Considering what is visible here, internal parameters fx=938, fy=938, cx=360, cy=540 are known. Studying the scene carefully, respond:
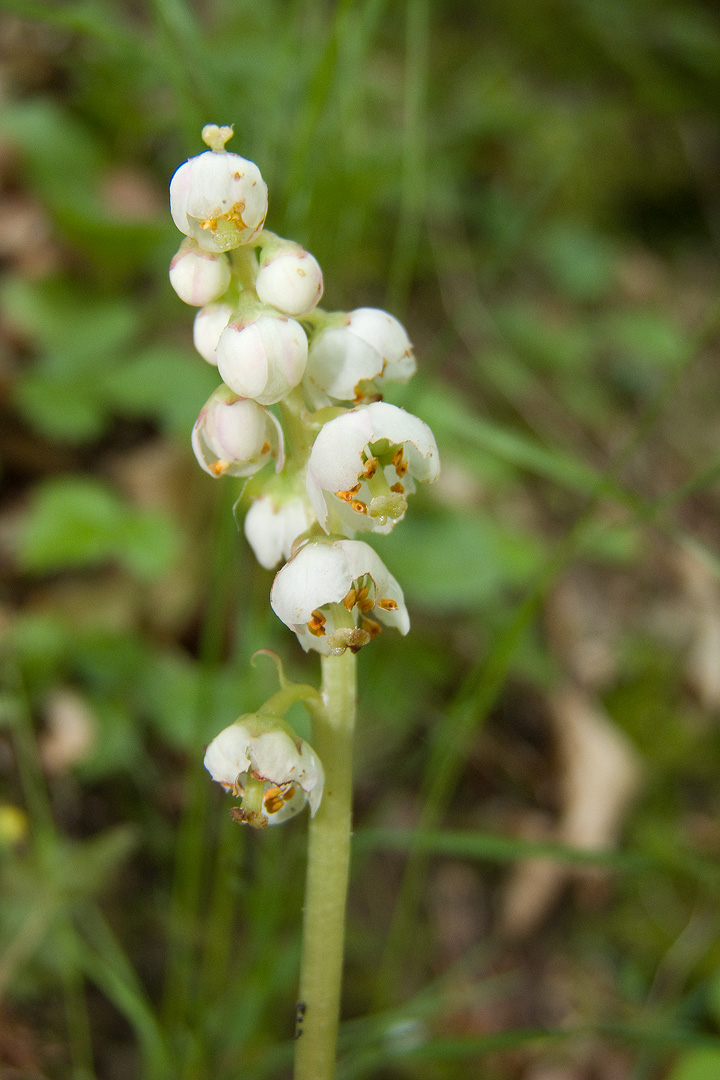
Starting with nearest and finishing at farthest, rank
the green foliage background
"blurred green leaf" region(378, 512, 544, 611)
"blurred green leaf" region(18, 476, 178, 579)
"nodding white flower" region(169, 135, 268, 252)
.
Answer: "nodding white flower" region(169, 135, 268, 252), the green foliage background, "blurred green leaf" region(18, 476, 178, 579), "blurred green leaf" region(378, 512, 544, 611)

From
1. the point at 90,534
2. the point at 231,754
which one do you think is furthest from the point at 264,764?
the point at 90,534

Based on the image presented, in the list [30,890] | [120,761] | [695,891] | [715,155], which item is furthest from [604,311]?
[30,890]

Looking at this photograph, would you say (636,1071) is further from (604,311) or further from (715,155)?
(715,155)

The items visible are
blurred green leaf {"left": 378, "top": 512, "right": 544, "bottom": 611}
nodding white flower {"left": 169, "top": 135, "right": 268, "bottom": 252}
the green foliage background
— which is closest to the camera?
nodding white flower {"left": 169, "top": 135, "right": 268, "bottom": 252}

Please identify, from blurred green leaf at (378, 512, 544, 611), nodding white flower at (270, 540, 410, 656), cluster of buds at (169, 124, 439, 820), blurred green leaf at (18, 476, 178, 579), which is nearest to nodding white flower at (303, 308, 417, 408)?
cluster of buds at (169, 124, 439, 820)

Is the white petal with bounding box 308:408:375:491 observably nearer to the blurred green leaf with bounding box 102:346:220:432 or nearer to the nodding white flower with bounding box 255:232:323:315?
the nodding white flower with bounding box 255:232:323:315

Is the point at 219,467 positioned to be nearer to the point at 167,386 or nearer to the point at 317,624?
the point at 317,624

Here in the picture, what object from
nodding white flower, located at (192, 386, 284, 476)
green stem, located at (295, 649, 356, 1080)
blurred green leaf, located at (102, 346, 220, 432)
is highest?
blurred green leaf, located at (102, 346, 220, 432)
